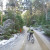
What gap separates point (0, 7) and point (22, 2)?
3.91 meters

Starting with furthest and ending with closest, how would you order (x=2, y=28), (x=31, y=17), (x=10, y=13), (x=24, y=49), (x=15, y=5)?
(x=31, y=17) < (x=15, y=5) < (x=10, y=13) < (x=2, y=28) < (x=24, y=49)

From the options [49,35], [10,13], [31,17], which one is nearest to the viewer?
[49,35]

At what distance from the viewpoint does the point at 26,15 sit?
102 ft

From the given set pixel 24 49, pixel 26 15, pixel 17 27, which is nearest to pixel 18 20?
pixel 17 27

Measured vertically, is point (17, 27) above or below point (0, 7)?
below

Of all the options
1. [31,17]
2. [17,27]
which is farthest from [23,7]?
[17,27]

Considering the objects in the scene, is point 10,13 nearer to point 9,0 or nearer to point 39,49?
point 9,0

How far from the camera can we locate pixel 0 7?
2214 cm

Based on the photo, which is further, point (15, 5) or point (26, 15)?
point (26, 15)

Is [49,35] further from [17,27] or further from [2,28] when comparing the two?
[17,27]

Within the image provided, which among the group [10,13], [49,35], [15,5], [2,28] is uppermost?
[15,5]

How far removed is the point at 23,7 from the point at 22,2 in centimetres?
179

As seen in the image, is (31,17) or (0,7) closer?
(0,7)

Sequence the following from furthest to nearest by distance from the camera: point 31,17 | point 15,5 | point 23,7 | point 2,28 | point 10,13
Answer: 1. point 31,17
2. point 23,7
3. point 15,5
4. point 10,13
5. point 2,28
